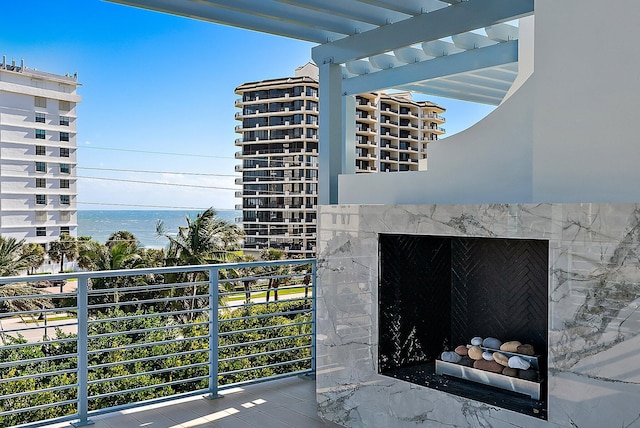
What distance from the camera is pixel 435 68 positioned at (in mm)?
6426

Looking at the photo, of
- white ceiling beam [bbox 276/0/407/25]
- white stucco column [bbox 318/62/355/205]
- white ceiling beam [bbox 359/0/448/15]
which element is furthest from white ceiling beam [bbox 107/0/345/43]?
white ceiling beam [bbox 359/0/448/15]

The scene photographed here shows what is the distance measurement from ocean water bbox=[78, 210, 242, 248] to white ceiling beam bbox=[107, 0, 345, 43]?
4134 centimetres

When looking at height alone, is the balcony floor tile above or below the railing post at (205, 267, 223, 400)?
below

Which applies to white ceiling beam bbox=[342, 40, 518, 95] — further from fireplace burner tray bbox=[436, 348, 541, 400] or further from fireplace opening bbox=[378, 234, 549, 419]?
fireplace burner tray bbox=[436, 348, 541, 400]

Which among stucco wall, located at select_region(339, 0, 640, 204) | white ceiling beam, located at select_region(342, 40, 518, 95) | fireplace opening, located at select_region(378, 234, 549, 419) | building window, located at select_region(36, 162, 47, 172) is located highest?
building window, located at select_region(36, 162, 47, 172)

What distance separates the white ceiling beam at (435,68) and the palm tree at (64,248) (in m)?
43.4

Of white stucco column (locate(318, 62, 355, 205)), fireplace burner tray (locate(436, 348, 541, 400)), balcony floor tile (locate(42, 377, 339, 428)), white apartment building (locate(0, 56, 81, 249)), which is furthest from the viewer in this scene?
white apartment building (locate(0, 56, 81, 249))

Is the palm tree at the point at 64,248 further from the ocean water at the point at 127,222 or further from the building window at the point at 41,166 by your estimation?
the building window at the point at 41,166

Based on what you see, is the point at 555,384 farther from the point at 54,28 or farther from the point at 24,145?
the point at 54,28

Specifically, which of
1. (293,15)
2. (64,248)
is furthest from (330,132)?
(64,248)

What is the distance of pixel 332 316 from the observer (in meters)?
4.76

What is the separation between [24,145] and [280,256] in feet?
70.8

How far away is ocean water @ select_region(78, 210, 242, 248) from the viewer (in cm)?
4850

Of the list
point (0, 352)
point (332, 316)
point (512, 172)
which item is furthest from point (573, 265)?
point (0, 352)
